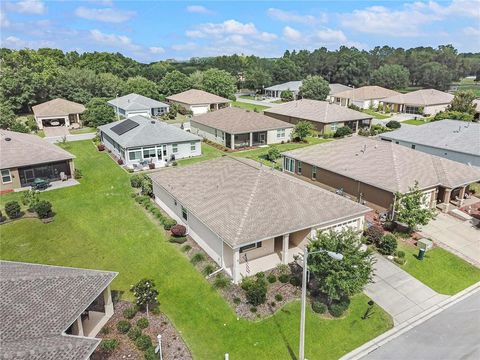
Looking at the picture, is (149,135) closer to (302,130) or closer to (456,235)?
(302,130)

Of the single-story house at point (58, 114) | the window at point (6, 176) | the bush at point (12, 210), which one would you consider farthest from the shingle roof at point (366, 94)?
the bush at point (12, 210)

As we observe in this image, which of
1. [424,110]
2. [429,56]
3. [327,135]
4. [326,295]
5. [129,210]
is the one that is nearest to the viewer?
[326,295]

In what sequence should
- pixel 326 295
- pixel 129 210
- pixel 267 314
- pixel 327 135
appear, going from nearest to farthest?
pixel 267 314 < pixel 326 295 < pixel 129 210 < pixel 327 135

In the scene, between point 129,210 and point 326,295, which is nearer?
point 326,295

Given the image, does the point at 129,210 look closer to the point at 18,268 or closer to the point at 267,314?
the point at 18,268

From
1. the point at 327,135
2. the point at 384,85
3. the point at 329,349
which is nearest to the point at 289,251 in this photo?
the point at 329,349

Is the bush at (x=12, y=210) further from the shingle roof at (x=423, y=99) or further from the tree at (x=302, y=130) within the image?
the shingle roof at (x=423, y=99)

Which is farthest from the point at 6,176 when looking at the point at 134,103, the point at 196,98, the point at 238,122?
the point at 196,98

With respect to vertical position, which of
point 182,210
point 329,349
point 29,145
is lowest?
point 329,349
